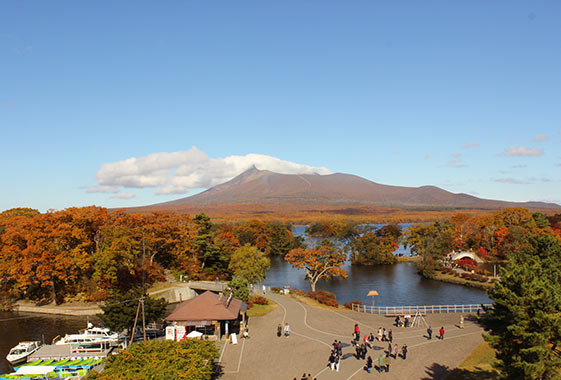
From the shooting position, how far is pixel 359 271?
71.2 m

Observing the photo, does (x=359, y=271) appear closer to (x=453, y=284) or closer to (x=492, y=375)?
(x=453, y=284)

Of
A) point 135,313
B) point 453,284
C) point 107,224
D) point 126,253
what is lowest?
point 453,284

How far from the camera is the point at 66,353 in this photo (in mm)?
29078

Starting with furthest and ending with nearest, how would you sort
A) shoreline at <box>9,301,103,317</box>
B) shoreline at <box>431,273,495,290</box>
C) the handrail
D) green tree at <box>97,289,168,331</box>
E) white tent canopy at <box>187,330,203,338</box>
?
shoreline at <box>431,273,495,290</box>, shoreline at <box>9,301,103,317</box>, the handrail, green tree at <box>97,289,168,331</box>, white tent canopy at <box>187,330,203,338</box>

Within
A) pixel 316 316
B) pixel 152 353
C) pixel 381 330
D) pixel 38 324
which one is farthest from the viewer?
pixel 38 324

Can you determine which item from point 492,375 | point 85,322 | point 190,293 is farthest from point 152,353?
point 190,293

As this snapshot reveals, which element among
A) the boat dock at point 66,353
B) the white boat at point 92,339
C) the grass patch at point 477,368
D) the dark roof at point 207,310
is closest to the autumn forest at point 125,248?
the white boat at point 92,339

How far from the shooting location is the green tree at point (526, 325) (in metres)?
14.5

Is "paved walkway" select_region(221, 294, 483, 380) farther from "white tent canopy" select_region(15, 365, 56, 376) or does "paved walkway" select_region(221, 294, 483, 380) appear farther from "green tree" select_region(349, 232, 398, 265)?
"green tree" select_region(349, 232, 398, 265)

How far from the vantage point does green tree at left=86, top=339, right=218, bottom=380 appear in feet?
58.1

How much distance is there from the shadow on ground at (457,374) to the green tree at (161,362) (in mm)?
11409

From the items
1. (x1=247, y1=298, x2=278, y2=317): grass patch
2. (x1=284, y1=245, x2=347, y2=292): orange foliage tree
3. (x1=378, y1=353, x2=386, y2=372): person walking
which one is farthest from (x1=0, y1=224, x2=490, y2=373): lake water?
(x1=378, y1=353, x2=386, y2=372): person walking

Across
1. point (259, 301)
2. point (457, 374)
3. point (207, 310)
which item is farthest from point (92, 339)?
point (457, 374)

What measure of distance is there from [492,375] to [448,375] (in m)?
2.12
